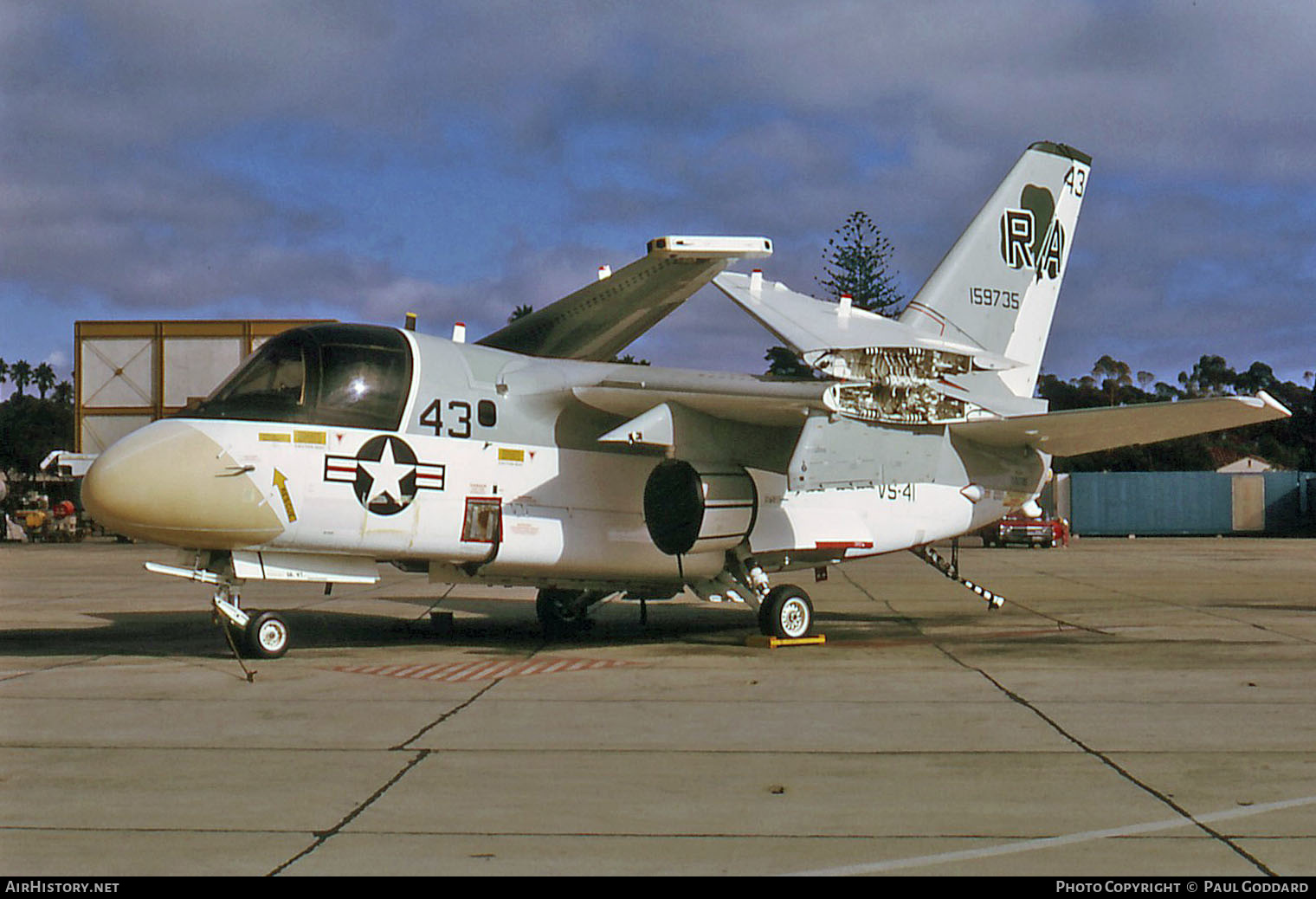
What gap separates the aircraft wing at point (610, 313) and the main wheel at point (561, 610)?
120 inches

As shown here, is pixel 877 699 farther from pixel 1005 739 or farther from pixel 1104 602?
pixel 1104 602

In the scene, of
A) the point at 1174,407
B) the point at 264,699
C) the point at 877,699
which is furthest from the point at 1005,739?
the point at 1174,407

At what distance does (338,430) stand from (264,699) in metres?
3.16

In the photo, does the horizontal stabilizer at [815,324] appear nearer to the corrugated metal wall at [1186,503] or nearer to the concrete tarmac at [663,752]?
the concrete tarmac at [663,752]

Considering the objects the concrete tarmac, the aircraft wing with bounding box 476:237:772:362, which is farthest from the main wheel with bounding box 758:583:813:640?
the aircraft wing with bounding box 476:237:772:362

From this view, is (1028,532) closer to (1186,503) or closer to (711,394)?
(1186,503)

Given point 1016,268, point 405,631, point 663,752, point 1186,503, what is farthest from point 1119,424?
point 1186,503

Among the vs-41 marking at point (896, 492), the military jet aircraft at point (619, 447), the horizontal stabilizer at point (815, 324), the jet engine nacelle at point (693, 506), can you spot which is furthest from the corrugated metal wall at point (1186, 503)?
the horizontal stabilizer at point (815, 324)

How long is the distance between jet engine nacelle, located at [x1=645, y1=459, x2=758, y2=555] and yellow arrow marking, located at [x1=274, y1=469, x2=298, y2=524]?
391cm

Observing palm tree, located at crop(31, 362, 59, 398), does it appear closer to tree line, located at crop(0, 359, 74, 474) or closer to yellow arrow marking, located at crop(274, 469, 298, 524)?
tree line, located at crop(0, 359, 74, 474)

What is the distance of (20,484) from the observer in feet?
184

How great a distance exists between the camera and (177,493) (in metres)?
11.3

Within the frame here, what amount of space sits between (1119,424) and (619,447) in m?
5.85

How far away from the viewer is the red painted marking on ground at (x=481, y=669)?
11.3 m
